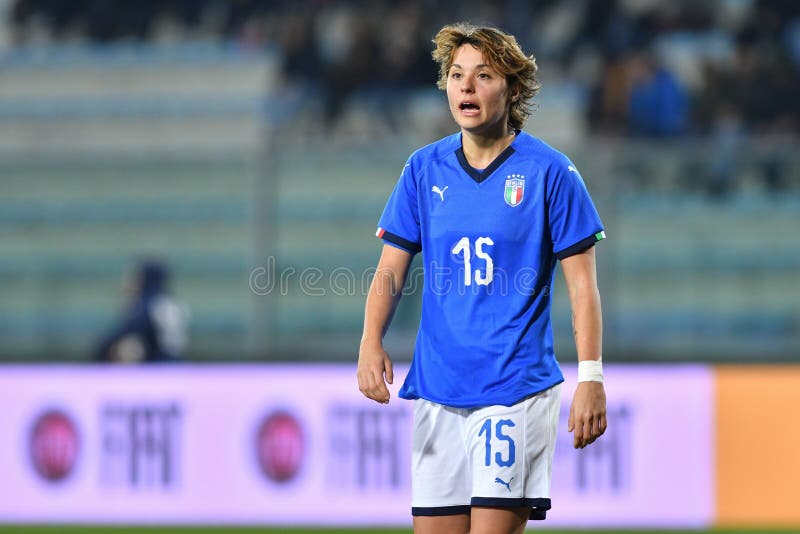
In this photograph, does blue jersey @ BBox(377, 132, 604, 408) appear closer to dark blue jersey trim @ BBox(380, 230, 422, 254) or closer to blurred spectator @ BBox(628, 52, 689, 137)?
dark blue jersey trim @ BBox(380, 230, 422, 254)

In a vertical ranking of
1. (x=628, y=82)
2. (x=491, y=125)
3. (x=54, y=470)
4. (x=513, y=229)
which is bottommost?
(x=54, y=470)

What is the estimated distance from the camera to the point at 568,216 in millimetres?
4023

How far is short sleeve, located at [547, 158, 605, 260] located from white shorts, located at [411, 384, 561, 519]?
414 mm

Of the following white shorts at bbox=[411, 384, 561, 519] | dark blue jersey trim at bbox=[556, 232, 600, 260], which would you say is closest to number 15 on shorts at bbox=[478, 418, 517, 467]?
white shorts at bbox=[411, 384, 561, 519]

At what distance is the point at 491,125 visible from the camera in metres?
4.06

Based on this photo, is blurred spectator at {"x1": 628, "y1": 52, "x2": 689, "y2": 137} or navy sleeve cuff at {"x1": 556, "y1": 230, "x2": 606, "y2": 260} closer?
navy sleeve cuff at {"x1": 556, "y1": 230, "x2": 606, "y2": 260}

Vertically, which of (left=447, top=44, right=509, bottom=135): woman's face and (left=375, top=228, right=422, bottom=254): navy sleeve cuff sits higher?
(left=447, top=44, right=509, bottom=135): woman's face

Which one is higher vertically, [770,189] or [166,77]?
[166,77]

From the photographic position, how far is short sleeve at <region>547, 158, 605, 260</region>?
4.02 m

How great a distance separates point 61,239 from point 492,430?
643 cm

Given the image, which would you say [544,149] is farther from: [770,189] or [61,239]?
[61,239]

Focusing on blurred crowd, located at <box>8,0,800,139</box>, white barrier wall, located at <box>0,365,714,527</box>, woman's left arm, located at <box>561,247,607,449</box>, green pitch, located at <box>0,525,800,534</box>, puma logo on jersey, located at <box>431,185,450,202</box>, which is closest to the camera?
woman's left arm, located at <box>561,247,607,449</box>

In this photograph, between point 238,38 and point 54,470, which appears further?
point 238,38

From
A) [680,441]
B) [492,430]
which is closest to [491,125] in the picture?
[492,430]
